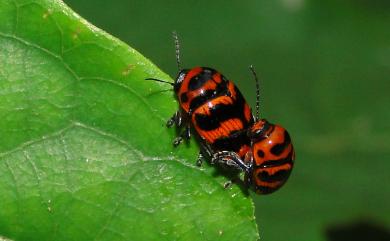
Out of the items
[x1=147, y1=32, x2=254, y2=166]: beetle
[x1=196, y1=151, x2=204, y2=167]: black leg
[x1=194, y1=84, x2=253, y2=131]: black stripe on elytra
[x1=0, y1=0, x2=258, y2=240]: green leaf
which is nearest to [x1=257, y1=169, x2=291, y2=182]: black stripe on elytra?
[x1=147, y1=32, x2=254, y2=166]: beetle

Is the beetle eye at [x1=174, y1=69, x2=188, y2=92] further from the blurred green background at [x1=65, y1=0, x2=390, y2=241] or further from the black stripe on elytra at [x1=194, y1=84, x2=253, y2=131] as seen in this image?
the blurred green background at [x1=65, y1=0, x2=390, y2=241]

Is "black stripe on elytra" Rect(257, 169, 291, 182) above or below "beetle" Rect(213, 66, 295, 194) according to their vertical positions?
below

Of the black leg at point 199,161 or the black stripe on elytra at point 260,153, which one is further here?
the black stripe on elytra at point 260,153

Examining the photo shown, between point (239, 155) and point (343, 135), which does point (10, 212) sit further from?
point (343, 135)

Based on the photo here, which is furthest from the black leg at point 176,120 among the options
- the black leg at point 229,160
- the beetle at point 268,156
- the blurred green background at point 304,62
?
the blurred green background at point 304,62

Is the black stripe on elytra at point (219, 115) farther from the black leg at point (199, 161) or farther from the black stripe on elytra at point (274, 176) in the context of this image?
the black leg at point (199, 161)

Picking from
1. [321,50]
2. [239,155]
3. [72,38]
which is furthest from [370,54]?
[72,38]
